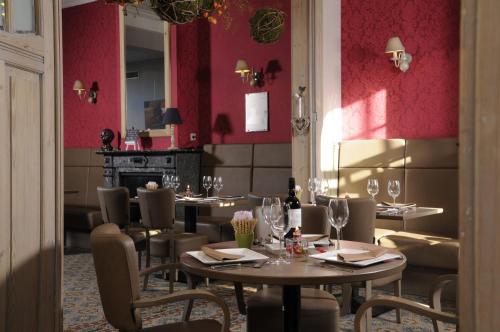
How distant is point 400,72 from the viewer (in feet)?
18.0

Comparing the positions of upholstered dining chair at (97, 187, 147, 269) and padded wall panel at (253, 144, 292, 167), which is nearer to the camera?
upholstered dining chair at (97, 187, 147, 269)

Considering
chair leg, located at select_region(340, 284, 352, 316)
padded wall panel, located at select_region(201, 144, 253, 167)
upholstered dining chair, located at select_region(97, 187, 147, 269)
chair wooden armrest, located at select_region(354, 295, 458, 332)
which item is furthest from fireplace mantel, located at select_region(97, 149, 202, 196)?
chair wooden armrest, located at select_region(354, 295, 458, 332)

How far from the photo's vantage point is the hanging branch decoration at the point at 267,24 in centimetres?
528

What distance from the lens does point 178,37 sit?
24.5ft

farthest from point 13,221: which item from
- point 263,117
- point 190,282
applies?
point 263,117

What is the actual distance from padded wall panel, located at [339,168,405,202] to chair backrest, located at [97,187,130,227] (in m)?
2.27

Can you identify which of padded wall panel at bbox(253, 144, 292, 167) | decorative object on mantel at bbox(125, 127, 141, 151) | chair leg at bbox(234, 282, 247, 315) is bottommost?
chair leg at bbox(234, 282, 247, 315)

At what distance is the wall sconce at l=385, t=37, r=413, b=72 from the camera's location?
5281mm

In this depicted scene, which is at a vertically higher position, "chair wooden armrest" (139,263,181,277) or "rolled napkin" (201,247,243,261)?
"rolled napkin" (201,247,243,261)

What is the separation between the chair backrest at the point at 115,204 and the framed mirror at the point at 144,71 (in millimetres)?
2576

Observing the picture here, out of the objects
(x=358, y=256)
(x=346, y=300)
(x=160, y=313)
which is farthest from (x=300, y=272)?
(x=160, y=313)

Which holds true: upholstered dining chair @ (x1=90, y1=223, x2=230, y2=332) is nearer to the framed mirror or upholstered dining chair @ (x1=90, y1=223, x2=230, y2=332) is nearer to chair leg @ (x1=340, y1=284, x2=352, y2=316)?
chair leg @ (x1=340, y1=284, x2=352, y2=316)

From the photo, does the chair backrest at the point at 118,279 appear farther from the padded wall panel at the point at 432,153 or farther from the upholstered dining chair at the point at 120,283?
the padded wall panel at the point at 432,153

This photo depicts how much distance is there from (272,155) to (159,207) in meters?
2.17
